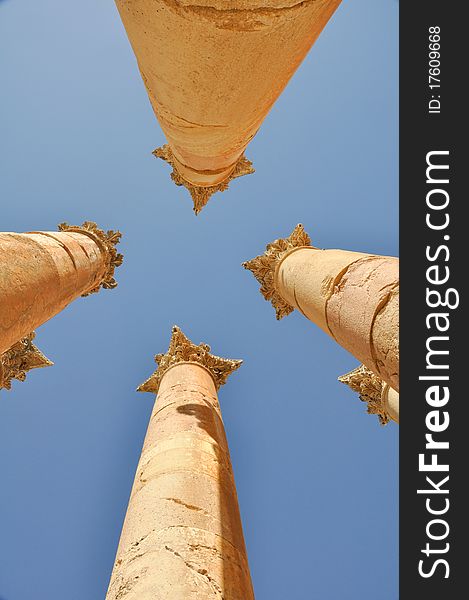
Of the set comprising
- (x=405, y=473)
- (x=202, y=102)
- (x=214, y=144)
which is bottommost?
(x=405, y=473)

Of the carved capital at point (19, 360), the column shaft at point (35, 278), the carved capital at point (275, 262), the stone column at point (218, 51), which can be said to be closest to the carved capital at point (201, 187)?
the carved capital at point (275, 262)

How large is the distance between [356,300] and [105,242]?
32.1 feet

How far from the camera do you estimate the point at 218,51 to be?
5.40 m

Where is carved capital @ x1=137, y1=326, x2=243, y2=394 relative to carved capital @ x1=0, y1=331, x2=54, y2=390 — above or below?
above

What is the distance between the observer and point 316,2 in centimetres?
508

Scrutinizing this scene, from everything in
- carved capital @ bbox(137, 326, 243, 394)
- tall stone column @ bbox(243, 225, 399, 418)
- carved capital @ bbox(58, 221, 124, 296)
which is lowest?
tall stone column @ bbox(243, 225, 399, 418)

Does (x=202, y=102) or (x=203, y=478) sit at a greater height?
(x=202, y=102)

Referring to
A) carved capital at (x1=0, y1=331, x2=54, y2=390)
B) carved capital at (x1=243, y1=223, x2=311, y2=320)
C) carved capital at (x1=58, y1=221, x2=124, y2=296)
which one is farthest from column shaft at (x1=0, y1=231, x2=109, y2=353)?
carved capital at (x1=243, y1=223, x2=311, y2=320)

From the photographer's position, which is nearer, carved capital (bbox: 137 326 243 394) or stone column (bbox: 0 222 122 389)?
stone column (bbox: 0 222 122 389)

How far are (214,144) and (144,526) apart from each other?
257 inches

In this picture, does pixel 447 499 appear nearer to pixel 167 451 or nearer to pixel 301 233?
pixel 167 451

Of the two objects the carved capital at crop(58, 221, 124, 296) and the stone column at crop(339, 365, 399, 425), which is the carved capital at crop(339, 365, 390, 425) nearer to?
the stone column at crop(339, 365, 399, 425)

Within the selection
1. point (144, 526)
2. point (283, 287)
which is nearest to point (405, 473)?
point (144, 526)

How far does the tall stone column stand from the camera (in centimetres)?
669
